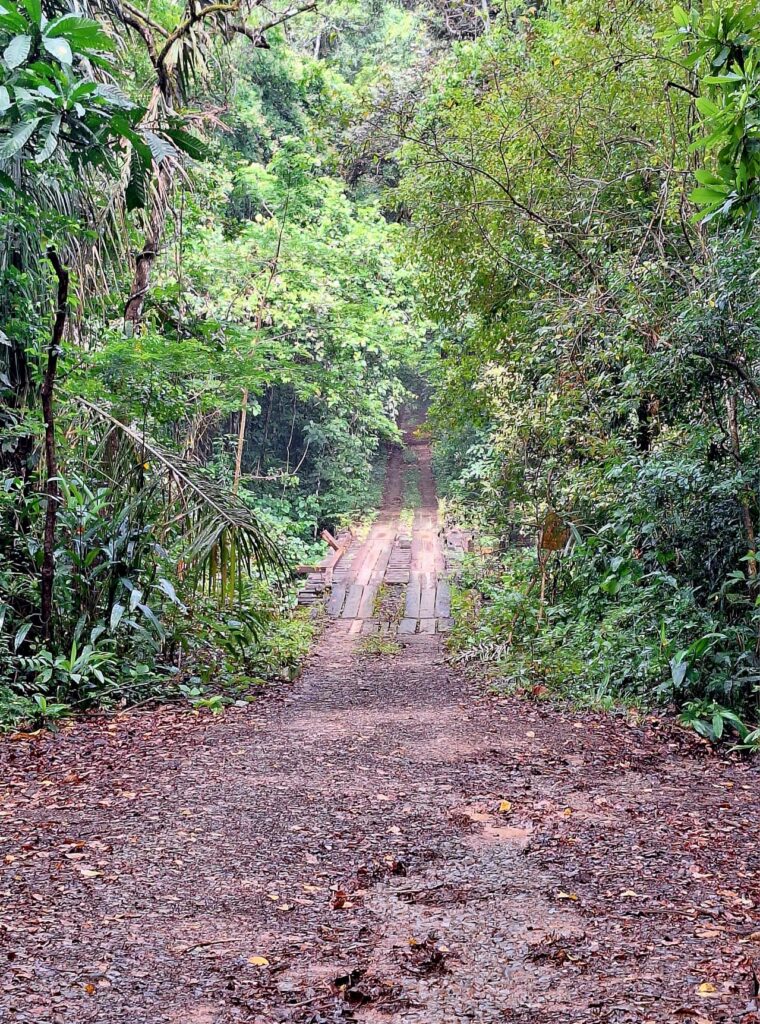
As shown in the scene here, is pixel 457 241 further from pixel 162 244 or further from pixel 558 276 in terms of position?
pixel 162 244

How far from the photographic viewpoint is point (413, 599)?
11.5 m

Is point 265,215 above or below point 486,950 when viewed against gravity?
above

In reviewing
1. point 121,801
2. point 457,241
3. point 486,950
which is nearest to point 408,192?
point 457,241

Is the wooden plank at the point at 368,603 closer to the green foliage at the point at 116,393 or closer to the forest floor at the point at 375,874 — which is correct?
the green foliage at the point at 116,393

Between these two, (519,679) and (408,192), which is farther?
(408,192)

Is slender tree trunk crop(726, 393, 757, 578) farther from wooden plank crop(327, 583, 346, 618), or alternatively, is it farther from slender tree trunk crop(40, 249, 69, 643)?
wooden plank crop(327, 583, 346, 618)

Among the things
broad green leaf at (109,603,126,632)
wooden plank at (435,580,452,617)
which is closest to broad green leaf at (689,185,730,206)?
broad green leaf at (109,603,126,632)

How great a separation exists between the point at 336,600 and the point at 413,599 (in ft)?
3.41

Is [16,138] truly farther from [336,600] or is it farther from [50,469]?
[336,600]

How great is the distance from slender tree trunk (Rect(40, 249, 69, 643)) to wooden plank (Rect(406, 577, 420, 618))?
6248mm

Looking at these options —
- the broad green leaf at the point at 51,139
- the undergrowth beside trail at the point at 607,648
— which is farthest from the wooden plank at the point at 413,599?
the broad green leaf at the point at 51,139

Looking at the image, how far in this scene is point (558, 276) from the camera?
6.82 metres

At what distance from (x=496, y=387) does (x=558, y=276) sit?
1.77m

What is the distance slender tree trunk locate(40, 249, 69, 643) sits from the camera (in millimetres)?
4770
